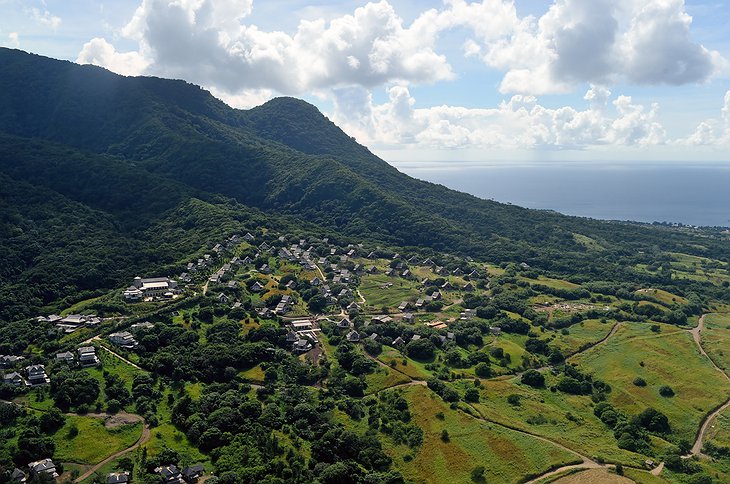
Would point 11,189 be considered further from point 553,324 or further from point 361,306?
point 553,324

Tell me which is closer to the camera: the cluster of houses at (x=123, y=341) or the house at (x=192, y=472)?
the house at (x=192, y=472)

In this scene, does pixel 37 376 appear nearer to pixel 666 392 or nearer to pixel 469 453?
pixel 469 453

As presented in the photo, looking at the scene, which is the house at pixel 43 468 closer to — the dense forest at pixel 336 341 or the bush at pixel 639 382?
the dense forest at pixel 336 341

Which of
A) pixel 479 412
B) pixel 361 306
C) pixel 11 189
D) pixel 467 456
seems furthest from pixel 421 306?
pixel 11 189

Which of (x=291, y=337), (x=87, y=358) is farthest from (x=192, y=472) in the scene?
(x=291, y=337)

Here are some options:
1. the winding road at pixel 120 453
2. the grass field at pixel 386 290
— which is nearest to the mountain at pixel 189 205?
the grass field at pixel 386 290

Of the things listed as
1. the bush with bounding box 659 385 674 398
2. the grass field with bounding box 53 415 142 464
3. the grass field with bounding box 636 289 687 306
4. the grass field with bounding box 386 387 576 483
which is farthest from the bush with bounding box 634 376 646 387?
the grass field with bounding box 53 415 142 464
